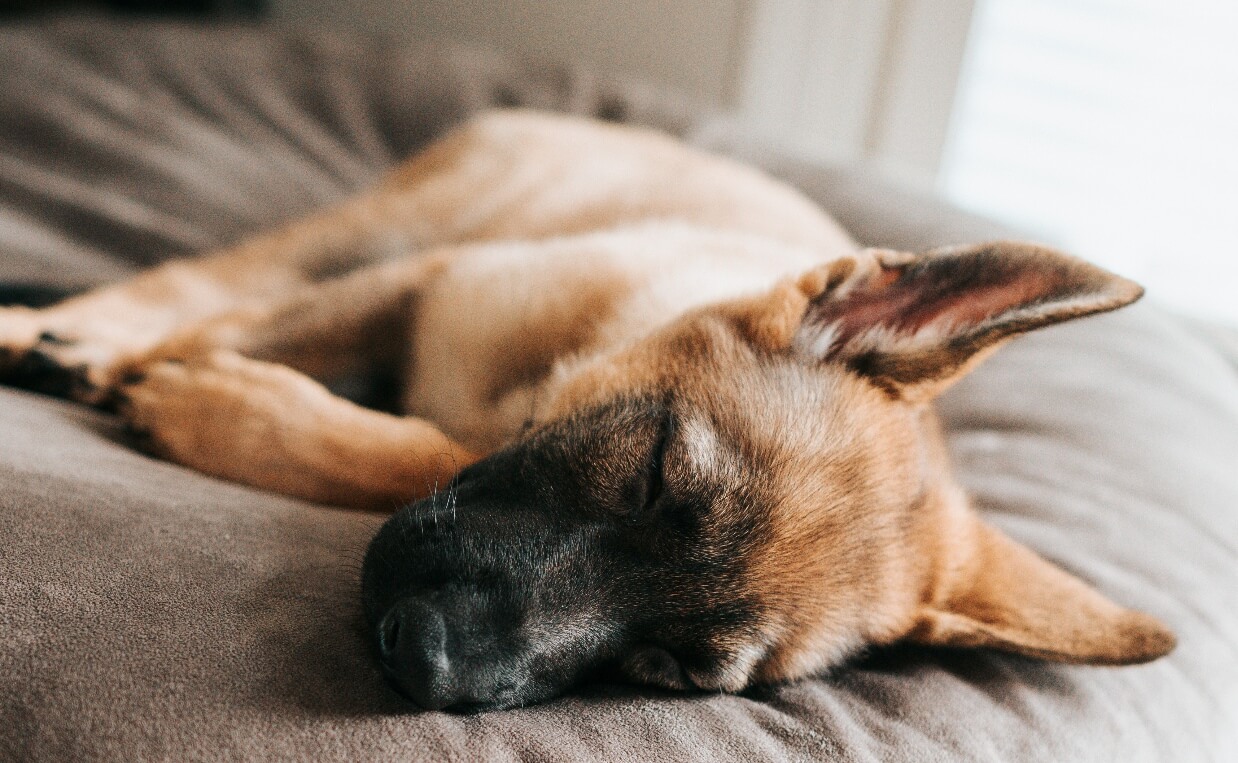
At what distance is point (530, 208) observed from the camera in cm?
314

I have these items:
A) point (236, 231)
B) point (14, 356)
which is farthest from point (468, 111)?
point (14, 356)

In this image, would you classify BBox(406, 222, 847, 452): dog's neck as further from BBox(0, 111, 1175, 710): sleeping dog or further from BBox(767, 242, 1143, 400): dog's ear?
BBox(767, 242, 1143, 400): dog's ear

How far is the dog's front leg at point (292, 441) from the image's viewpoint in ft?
6.15

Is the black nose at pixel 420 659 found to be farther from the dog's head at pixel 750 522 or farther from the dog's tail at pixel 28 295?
the dog's tail at pixel 28 295

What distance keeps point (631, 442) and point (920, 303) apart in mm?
606

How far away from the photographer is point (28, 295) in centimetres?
247

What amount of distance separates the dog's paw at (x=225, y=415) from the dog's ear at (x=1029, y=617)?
4.01 feet

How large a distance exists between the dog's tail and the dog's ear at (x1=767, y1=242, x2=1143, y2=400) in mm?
1893

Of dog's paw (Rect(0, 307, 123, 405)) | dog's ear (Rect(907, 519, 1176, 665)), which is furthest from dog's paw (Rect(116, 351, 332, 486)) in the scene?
dog's ear (Rect(907, 519, 1176, 665))

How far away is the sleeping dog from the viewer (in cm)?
148

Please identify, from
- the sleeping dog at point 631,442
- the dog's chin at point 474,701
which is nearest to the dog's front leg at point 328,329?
the sleeping dog at point 631,442

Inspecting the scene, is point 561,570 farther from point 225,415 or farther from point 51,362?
point 51,362

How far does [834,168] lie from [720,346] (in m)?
2.36

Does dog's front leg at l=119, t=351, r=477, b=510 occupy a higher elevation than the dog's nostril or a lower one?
lower
